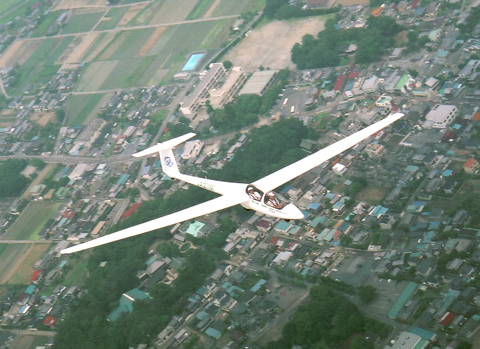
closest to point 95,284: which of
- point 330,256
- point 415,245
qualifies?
point 330,256

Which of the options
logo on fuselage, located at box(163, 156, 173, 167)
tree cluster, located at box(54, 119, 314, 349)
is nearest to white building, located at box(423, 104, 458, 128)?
tree cluster, located at box(54, 119, 314, 349)

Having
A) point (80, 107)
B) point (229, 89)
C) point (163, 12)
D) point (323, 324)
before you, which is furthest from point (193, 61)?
point (323, 324)

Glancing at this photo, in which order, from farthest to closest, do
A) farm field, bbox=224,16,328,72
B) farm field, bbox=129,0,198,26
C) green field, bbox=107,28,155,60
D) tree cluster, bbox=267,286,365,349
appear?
farm field, bbox=129,0,198,26 → green field, bbox=107,28,155,60 → farm field, bbox=224,16,328,72 → tree cluster, bbox=267,286,365,349

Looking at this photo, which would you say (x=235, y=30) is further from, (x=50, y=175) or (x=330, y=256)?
(x=330, y=256)

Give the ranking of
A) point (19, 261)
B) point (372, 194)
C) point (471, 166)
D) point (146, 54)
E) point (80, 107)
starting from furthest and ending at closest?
point (146, 54) < point (80, 107) < point (19, 261) < point (372, 194) < point (471, 166)

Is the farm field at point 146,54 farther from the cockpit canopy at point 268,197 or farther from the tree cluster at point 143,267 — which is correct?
the cockpit canopy at point 268,197

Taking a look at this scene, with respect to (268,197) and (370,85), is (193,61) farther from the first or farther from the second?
(268,197)

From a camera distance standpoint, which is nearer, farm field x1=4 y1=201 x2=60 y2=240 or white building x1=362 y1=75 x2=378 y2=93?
white building x1=362 y1=75 x2=378 y2=93

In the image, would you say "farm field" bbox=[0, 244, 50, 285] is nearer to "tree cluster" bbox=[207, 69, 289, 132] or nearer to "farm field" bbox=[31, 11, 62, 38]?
"tree cluster" bbox=[207, 69, 289, 132]
